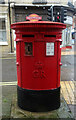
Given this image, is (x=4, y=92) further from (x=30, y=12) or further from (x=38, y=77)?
(x=30, y=12)

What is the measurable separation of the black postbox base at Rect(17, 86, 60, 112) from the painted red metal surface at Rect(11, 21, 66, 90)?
95 millimetres

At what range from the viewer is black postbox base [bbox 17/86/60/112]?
293cm

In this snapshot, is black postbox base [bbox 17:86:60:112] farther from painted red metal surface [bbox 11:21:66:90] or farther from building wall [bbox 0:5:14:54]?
building wall [bbox 0:5:14:54]

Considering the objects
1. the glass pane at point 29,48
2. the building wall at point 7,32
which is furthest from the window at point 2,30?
the glass pane at point 29,48

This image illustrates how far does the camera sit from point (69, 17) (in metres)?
17.8

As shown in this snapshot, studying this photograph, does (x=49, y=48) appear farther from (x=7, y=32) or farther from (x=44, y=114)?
(x=7, y=32)

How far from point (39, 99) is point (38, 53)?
886mm

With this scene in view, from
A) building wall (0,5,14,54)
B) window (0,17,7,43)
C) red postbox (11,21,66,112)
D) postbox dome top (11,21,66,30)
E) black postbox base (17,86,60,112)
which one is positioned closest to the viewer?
postbox dome top (11,21,66,30)

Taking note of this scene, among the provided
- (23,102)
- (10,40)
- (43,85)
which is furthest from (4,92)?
(10,40)

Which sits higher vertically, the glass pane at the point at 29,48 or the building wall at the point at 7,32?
the building wall at the point at 7,32

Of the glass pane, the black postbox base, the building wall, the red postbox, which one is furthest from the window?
the black postbox base

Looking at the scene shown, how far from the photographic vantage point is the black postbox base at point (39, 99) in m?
2.93

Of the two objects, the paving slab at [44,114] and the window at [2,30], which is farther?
the window at [2,30]

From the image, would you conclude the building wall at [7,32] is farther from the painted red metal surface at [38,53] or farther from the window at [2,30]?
the painted red metal surface at [38,53]
